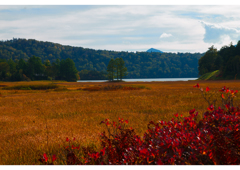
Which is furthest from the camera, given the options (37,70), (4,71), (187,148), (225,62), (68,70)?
(68,70)

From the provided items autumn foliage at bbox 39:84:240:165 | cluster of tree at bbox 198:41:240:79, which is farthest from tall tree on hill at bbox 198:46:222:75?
autumn foliage at bbox 39:84:240:165

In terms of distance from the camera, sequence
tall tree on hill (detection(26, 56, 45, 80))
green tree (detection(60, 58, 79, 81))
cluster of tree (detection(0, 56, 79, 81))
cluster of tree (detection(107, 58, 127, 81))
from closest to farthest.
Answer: cluster of tree (detection(107, 58, 127, 81))
cluster of tree (detection(0, 56, 79, 81))
tall tree on hill (detection(26, 56, 45, 80))
green tree (detection(60, 58, 79, 81))

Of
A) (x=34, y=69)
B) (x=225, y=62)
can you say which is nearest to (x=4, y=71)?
(x=34, y=69)

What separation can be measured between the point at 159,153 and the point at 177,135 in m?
0.57

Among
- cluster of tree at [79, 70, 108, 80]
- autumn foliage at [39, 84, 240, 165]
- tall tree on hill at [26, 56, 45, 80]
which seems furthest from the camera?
cluster of tree at [79, 70, 108, 80]

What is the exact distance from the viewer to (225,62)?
91500 millimetres

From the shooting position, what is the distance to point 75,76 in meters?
135

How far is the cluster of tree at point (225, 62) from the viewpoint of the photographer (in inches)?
3317

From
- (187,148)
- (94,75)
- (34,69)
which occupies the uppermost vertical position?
(34,69)

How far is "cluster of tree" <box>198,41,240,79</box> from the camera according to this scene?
84262 mm

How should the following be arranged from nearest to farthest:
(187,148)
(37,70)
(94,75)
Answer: (187,148)
(37,70)
(94,75)

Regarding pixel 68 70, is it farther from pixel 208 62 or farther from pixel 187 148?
pixel 187 148

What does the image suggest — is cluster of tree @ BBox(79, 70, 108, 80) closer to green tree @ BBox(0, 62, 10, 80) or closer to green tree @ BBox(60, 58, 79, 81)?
green tree @ BBox(60, 58, 79, 81)

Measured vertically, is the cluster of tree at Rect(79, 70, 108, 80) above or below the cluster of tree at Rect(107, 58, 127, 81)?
below
